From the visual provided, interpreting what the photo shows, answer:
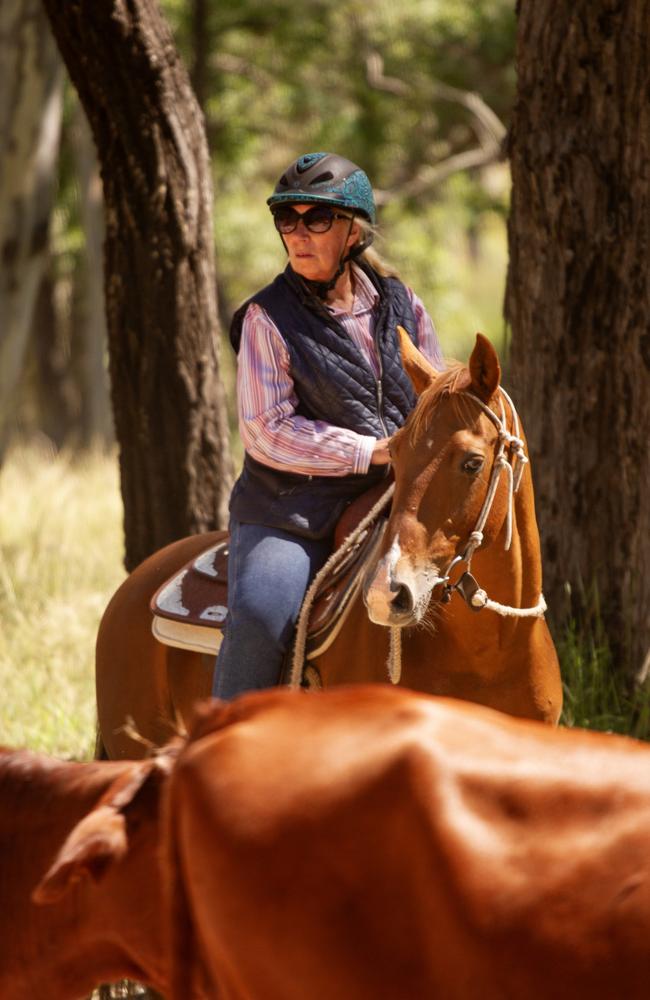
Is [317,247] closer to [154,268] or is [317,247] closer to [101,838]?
[154,268]

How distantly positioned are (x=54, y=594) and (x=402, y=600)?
5658mm

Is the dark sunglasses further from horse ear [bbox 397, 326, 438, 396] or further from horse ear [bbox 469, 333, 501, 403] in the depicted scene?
horse ear [bbox 469, 333, 501, 403]

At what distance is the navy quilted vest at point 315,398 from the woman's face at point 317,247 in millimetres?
62

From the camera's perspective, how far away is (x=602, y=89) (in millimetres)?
6180

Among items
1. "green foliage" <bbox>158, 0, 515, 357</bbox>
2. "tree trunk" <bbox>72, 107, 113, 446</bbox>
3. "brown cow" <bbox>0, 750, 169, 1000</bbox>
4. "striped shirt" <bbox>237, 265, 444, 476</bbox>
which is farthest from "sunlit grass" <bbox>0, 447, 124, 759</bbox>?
"green foliage" <bbox>158, 0, 515, 357</bbox>

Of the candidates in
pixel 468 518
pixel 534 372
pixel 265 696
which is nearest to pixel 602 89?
pixel 534 372

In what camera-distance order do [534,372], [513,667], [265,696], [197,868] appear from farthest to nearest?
[534,372] < [513,667] < [265,696] < [197,868]

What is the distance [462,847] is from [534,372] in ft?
15.3

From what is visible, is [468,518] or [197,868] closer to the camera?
[197,868]

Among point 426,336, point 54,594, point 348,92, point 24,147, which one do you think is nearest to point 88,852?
point 426,336

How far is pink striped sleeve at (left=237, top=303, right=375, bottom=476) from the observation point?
14.3 ft

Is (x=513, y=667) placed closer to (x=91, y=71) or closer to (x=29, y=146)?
(x=91, y=71)

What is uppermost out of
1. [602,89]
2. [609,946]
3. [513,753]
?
[602,89]

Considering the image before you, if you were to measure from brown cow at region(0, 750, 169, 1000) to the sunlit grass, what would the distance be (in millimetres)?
3996
